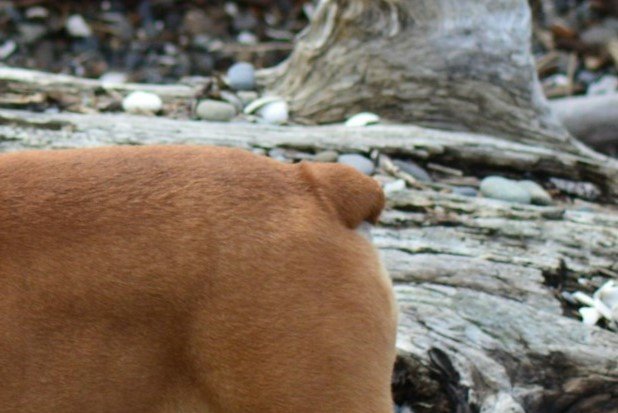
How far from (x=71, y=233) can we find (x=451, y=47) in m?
3.06

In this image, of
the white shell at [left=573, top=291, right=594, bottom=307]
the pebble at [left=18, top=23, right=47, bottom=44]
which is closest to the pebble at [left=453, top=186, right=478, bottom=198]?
the white shell at [left=573, top=291, right=594, bottom=307]

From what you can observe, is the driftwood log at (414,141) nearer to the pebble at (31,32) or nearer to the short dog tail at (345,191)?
the short dog tail at (345,191)

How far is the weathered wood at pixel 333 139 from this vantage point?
4.53m

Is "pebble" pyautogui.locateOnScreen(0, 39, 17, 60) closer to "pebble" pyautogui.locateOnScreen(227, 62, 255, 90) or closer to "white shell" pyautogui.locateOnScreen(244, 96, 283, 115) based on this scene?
"pebble" pyautogui.locateOnScreen(227, 62, 255, 90)

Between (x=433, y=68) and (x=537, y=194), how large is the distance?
0.91m

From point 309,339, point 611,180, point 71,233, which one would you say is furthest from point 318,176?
point 611,180

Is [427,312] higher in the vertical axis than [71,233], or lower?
lower

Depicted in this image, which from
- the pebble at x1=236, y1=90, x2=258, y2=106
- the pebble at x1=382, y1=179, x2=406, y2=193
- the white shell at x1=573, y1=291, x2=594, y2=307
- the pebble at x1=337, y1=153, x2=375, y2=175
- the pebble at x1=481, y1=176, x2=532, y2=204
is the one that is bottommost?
the white shell at x1=573, y1=291, x2=594, y2=307

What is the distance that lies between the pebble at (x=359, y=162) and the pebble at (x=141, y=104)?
1.03 meters

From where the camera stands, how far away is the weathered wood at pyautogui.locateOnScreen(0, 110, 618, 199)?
14.9 feet

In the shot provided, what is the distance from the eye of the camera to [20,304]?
2.47m

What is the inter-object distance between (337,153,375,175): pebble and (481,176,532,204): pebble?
19.8 inches

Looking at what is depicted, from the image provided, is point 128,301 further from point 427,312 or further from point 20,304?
point 427,312

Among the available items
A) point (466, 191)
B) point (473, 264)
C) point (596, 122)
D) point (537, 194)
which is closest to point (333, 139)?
point (466, 191)
